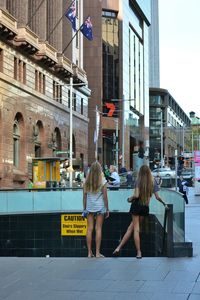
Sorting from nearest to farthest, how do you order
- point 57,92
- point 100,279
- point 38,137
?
point 100,279, point 38,137, point 57,92

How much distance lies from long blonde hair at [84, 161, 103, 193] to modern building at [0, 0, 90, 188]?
34.2 m

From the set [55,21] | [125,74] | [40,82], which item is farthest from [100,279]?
[125,74]

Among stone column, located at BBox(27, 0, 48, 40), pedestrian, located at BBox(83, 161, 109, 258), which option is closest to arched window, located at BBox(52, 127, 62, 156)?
stone column, located at BBox(27, 0, 48, 40)

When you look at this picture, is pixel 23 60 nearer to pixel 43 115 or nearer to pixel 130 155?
pixel 43 115

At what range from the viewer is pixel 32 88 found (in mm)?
51812

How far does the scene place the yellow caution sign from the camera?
592 inches

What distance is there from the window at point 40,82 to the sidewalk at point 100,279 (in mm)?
44977

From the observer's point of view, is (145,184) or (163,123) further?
(163,123)

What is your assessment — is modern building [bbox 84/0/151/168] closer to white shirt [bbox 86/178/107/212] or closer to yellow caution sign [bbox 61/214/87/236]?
yellow caution sign [bbox 61/214/87/236]

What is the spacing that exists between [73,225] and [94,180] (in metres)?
5.16

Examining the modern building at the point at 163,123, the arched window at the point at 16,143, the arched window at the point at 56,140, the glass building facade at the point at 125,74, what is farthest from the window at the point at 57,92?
the modern building at the point at 163,123

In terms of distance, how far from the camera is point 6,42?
151 feet

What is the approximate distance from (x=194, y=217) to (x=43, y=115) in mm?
37848

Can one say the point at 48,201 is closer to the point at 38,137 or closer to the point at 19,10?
the point at 19,10
